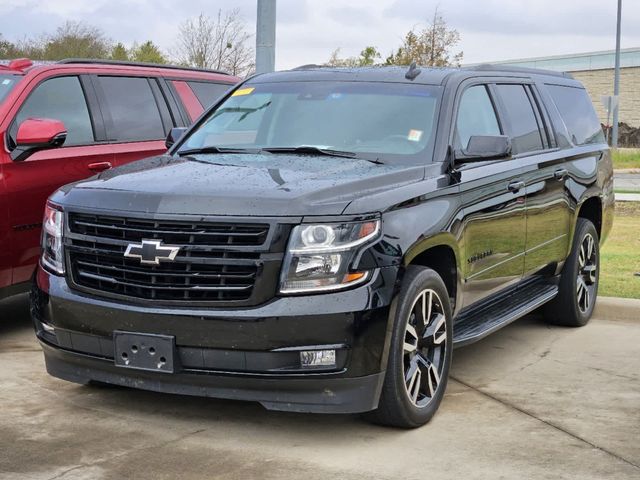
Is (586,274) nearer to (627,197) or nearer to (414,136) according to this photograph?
(414,136)

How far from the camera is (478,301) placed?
20.0 feet

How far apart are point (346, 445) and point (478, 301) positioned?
5.46 ft

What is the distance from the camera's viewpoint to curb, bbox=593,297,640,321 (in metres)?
7.84

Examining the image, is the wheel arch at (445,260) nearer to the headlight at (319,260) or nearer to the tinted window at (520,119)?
the headlight at (319,260)

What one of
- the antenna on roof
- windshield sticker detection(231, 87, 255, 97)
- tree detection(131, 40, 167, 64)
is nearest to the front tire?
the antenna on roof

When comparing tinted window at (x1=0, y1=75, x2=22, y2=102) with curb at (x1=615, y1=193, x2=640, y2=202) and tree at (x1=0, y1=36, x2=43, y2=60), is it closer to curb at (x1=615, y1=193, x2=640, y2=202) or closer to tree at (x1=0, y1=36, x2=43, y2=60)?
curb at (x1=615, y1=193, x2=640, y2=202)

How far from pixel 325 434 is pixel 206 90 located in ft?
14.9

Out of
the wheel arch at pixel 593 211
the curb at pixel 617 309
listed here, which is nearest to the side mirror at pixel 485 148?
the wheel arch at pixel 593 211

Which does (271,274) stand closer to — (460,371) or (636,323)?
(460,371)

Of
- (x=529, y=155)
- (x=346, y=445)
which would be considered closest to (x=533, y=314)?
(x=529, y=155)

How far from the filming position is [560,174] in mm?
7031

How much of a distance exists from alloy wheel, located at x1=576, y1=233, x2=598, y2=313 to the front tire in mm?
2629

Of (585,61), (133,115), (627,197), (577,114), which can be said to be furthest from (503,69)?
(585,61)

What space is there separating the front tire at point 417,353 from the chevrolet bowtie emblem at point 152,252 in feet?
3.52
